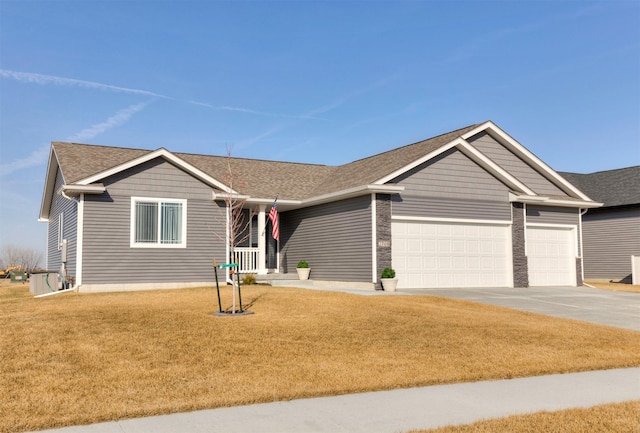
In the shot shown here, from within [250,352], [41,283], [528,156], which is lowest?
[250,352]

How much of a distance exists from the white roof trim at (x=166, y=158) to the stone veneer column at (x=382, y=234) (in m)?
5.23

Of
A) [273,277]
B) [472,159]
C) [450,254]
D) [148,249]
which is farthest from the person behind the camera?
[273,277]

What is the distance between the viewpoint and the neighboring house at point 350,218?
1991 centimetres

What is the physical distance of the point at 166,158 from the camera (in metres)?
20.7

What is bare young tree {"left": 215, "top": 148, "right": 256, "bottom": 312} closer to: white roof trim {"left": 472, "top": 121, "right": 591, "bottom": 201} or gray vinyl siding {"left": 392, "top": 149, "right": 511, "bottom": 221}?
gray vinyl siding {"left": 392, "top": 149, "right": 511, "bottom": 221}

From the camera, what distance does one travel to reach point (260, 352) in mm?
9672

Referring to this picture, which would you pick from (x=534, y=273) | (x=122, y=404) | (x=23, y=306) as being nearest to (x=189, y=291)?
(x=23, y=306)

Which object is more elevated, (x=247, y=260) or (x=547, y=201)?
(x=547, y=201)

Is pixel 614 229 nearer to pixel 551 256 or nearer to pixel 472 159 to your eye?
pixel 551 256

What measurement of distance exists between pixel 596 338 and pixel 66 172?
55.2ft

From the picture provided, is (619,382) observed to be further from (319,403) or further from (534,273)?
(534,273)

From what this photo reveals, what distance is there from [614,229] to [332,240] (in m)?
16.9

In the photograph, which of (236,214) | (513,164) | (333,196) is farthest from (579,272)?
(236,214)

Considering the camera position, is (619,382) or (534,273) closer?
(619,382)
